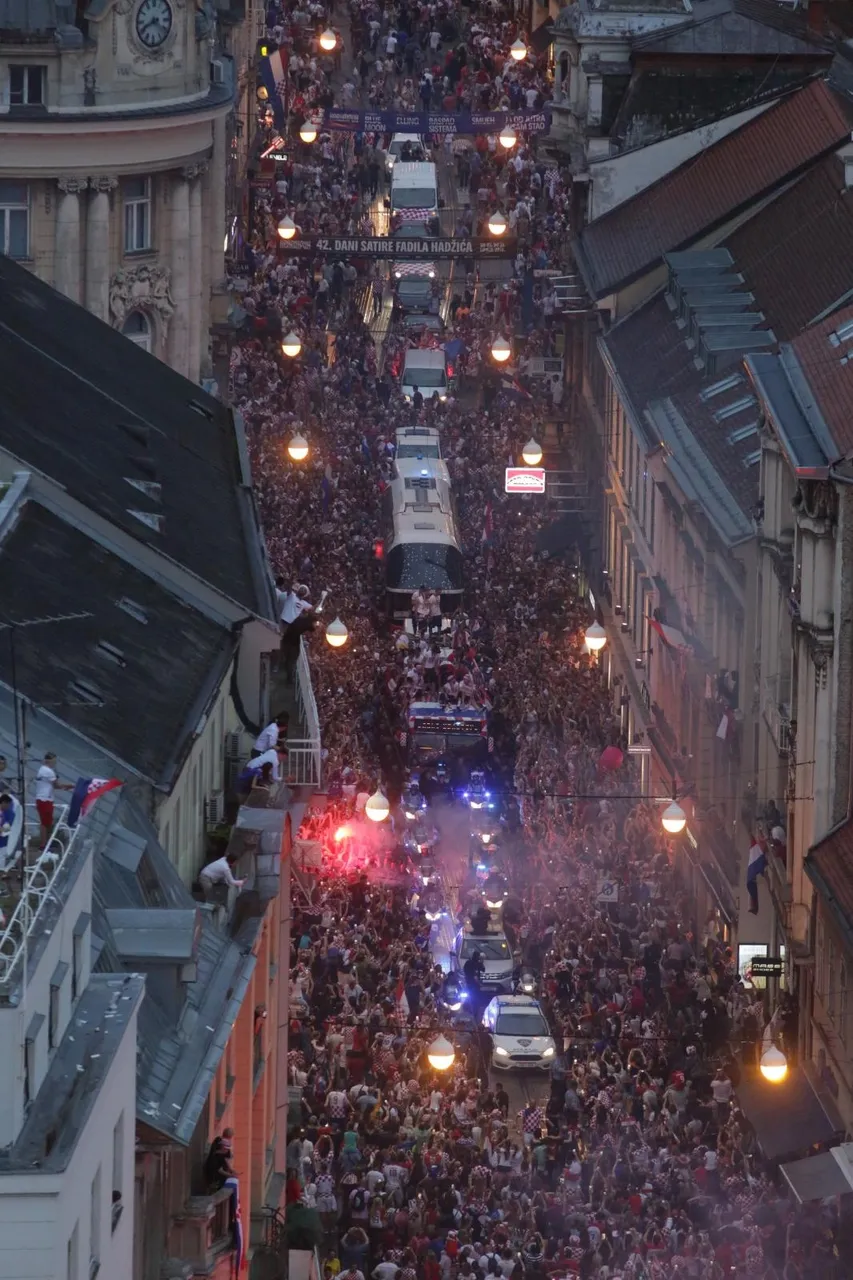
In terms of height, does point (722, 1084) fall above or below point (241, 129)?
below

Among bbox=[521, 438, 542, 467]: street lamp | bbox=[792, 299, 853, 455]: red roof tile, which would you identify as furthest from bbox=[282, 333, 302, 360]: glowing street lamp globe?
bbox=[792, 299, 853, 455]: red roof tile

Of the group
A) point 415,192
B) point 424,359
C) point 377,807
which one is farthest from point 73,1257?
point 415,192

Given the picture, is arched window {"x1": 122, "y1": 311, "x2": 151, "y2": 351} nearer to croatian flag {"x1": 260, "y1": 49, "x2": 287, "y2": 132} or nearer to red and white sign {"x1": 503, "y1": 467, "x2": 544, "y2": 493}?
red and white sign {"x1": 503, "y1": 467, "x2": 544, "y2": 493}

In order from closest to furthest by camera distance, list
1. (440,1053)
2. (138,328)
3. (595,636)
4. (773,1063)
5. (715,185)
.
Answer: (773,1063) → (440,1053) → (595,636) → (138,328) → (715,185)

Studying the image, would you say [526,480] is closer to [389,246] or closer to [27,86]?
[389,246]

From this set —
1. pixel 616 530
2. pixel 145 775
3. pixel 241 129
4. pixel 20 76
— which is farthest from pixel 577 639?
pixel 145 775

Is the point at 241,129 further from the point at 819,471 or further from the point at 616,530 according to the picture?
the point at 819,471
